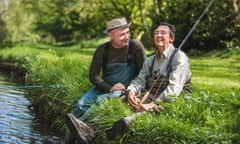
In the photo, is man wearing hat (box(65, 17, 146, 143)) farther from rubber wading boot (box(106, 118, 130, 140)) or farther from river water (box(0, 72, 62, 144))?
rubber wading boot (box(106, 118, 130, 140))

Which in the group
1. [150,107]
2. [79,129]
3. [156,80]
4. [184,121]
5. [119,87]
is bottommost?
[79,129]

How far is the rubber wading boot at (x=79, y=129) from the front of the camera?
538cm

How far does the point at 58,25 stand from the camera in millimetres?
50781

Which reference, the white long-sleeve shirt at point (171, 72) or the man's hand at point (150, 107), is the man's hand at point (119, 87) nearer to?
the white long-sleeve shirt at point (171, 72)

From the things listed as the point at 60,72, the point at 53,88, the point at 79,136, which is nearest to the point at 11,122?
the point at 53,88

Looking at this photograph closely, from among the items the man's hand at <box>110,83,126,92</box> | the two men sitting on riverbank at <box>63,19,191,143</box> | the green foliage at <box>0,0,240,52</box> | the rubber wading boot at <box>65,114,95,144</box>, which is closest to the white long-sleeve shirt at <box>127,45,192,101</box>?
the two men sitting on riverbank at <box>63,19,191,143</box>

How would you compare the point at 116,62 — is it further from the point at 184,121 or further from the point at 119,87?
the point at 184,121

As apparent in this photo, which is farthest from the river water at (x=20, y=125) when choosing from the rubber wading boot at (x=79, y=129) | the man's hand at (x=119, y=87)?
the rubber wading boot at (x=79, y=129)

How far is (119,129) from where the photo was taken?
5.09 m

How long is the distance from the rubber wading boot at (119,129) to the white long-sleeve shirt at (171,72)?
78cm

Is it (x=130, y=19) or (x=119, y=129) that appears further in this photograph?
(x=130, y=19)

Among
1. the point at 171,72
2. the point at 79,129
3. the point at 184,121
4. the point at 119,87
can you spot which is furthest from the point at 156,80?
Result: the point at 79,129

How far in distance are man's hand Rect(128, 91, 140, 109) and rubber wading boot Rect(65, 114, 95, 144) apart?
67 centimetres

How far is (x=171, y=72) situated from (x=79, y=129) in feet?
→ 4.52
